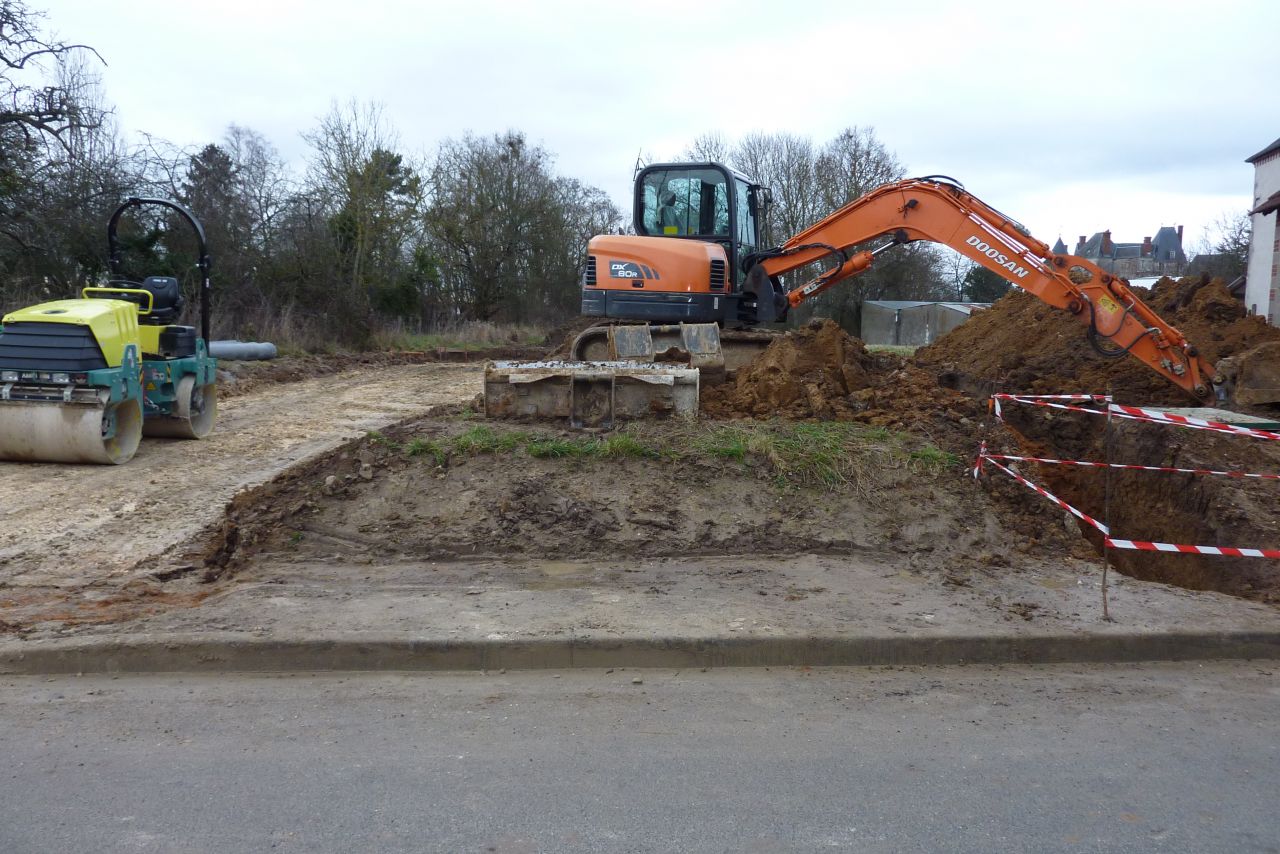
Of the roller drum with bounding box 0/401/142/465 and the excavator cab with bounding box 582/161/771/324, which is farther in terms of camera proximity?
the excavator cab with bounding box 582/161/771/324

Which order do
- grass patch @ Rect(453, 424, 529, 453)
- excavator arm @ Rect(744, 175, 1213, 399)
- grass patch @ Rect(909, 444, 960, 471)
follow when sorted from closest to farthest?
grass patch @ Rect(909, 444, 960, 471), grass patch @ Rect(453, 424, 529, 453), excavator arm @ Rect(744, 175, 1213, 399)

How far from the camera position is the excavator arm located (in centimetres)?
1009

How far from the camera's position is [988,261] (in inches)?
422

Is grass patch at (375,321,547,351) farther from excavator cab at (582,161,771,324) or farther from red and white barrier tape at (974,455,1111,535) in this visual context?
red and white barrier tape at (974,455,1111,535)

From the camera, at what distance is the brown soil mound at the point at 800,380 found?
948 cm

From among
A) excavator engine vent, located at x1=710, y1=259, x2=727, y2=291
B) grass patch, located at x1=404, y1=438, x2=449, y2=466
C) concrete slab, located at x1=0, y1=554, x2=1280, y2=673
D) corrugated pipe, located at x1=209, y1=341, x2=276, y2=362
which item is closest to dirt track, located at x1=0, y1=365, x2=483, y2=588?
concrete slab, located at x1=0, y1=554, x2=1280, y2=673

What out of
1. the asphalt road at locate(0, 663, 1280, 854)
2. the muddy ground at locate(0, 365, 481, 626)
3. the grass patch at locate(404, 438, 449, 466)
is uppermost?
the grass patch at locate(404, 438, 449, 466)

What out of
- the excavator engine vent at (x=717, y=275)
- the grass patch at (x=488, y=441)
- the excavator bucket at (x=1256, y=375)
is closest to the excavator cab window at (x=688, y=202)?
the excavator engine vent at (x=717, y=275)

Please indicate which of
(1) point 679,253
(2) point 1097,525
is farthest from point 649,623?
(1) point 679,253

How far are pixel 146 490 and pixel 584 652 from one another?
518 centimetres

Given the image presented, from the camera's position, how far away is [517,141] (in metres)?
40.1

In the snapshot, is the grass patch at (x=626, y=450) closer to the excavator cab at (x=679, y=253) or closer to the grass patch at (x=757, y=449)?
the grass patch at (x=757, y=449)

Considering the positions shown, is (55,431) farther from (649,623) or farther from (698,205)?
(698,205)

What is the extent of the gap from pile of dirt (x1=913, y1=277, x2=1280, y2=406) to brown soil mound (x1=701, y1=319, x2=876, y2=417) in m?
2.20
